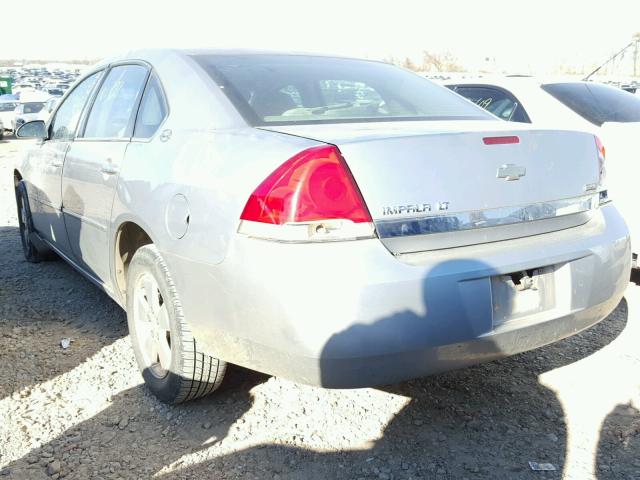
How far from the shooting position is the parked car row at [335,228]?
2039 mm

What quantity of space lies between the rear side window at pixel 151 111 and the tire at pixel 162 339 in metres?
0.59

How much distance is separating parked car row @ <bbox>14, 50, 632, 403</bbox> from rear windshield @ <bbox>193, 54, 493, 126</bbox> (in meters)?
0.01

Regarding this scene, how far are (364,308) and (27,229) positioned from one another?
3.85 m

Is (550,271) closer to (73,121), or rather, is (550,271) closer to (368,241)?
(368,241)

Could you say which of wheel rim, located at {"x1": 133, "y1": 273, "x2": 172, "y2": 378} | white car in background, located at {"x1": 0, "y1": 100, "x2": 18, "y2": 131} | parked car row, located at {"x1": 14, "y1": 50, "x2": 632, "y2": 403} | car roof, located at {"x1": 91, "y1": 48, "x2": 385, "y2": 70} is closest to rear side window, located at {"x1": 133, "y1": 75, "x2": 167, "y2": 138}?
parked car row, located at {"x1": 14, "y1": 50, "x2": 632, "y2": 403}

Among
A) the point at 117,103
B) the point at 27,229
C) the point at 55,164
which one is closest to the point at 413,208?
the point at 117,103

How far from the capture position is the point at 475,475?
2316mm

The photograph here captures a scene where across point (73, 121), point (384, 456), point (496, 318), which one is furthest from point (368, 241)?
point (73, 121)

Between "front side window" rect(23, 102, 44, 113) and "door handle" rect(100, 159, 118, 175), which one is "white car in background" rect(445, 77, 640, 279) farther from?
"front side window" rect(23, 102, 44, 113)

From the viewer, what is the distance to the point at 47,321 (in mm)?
3893

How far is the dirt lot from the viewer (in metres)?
2.38

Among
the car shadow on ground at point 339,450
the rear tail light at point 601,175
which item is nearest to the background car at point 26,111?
the car shadow on ground at point 339,450

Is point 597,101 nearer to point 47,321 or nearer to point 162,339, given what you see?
point 162,339

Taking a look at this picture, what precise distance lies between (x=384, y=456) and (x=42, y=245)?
140 inches
